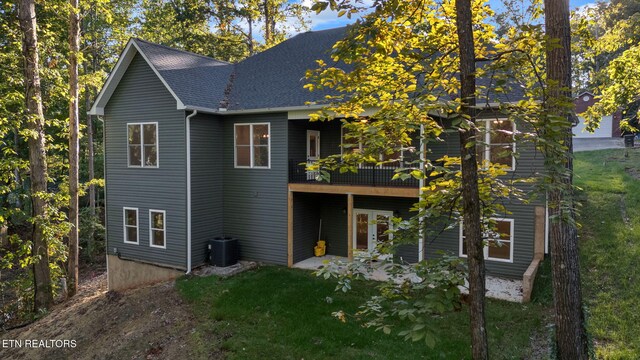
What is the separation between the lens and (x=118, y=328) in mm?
10703

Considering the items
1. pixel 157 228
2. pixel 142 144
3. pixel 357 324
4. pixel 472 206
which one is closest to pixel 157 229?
pixel 157 228

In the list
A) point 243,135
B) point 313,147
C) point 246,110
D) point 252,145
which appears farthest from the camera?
point 313,147

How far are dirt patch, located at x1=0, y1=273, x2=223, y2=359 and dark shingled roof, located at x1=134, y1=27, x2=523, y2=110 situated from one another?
591cm

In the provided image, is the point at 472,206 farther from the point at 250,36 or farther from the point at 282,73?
the point at 250,36

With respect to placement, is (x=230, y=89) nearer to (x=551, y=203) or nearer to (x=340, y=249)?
(x=340, y=249)

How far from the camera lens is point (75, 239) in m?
14.2

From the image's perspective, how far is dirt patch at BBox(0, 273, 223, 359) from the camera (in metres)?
9.25

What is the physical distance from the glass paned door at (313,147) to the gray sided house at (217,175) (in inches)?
1.3

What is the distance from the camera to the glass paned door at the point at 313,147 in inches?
550

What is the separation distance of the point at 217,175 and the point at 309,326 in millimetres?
6878

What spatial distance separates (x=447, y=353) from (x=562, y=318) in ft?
6.65

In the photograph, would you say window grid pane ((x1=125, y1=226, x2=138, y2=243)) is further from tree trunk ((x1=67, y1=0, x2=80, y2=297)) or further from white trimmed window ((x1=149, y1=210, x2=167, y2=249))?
tree trunk ((x1=67, y1=0, x2=80, y2=297))

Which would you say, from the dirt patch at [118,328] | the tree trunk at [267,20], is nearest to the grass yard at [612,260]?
the dirt patch at [118,328]

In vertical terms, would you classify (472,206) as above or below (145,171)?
below
